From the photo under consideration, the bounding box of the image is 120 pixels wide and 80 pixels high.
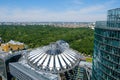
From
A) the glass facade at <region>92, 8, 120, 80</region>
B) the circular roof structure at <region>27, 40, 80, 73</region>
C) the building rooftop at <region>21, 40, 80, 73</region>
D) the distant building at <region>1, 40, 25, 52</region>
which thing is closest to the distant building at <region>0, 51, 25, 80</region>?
the building rooftop at <region>21, 40, 80, 73</region>

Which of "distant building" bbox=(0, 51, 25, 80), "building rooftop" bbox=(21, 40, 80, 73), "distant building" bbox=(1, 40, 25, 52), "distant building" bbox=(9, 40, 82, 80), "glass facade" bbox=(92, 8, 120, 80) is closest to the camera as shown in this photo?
"glass facade" bbox=(92, 8, 120, 80)

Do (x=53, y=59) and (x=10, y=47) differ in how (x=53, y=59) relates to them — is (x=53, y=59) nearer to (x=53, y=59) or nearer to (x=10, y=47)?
(x=53, y=59)

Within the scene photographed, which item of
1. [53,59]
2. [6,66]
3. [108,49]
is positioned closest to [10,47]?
[6,66]

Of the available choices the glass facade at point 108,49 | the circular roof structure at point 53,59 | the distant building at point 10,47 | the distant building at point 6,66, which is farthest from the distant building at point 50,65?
the distant building at point 10,47

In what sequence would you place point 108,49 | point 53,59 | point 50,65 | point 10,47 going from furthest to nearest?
point 10,47 → point 53,59 → point 50,65 → point 108,49

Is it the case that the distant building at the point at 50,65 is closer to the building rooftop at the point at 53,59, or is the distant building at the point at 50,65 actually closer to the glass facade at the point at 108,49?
the building rooftop at the point at 53,59

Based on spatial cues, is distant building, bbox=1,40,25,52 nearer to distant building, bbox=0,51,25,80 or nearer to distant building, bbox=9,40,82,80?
distant building, bbox=0,51,25,80

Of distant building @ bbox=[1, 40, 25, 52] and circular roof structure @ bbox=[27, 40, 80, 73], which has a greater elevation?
circular roof structure @ bbox=[27, 40, 80, 73]
